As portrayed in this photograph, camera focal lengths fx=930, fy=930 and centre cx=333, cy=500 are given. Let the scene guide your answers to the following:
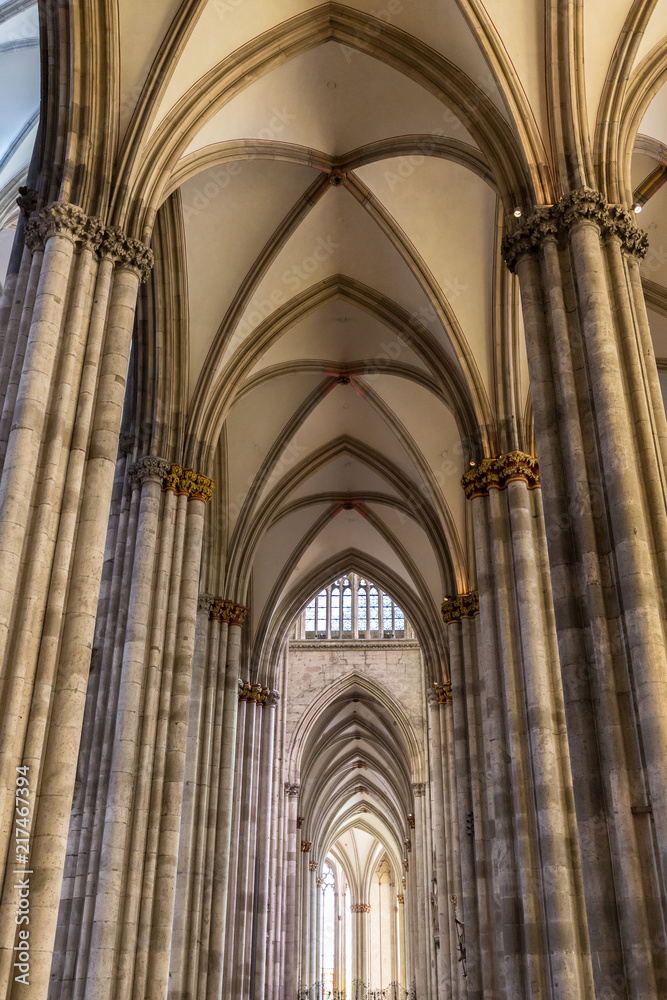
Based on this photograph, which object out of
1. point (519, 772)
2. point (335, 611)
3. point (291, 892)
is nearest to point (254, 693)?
point (519, 772)

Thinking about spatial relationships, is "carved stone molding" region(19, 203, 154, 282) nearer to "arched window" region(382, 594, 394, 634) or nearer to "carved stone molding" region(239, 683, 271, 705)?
"carved stone molding" region(239, 683, 271, 705)

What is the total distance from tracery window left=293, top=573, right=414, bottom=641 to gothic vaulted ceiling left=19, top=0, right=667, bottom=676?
11.1m

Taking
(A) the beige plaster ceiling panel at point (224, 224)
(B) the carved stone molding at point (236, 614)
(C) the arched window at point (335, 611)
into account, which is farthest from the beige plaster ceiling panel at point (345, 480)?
(C) the arched window at point (335, 611)

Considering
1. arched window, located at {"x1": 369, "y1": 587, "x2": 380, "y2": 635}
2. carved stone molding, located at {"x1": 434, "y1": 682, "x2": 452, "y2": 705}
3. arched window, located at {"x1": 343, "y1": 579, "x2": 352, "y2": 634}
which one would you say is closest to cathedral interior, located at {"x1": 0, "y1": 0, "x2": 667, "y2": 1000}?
carved stone molding, located at {"x1": 434, "y1": 682, "x2": 452, "y2": 705}

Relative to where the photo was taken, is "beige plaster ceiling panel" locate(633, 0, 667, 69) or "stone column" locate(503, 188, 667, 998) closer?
"stone column" locate(503, 188, 667, 998)

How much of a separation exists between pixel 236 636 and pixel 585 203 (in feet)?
37.4

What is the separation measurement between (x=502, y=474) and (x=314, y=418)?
7.19 metres

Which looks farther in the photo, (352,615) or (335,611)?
(335,611)

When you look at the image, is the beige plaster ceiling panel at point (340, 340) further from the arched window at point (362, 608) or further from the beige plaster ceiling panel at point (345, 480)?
the arched window at point (362, 608)

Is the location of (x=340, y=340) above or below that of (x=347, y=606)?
below

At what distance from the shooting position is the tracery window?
33438mm

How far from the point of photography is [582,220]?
9695mm

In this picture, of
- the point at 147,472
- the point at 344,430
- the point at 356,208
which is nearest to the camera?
the point at 147,472

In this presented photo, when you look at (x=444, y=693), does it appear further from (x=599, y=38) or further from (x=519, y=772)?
(x=599, y=38)
